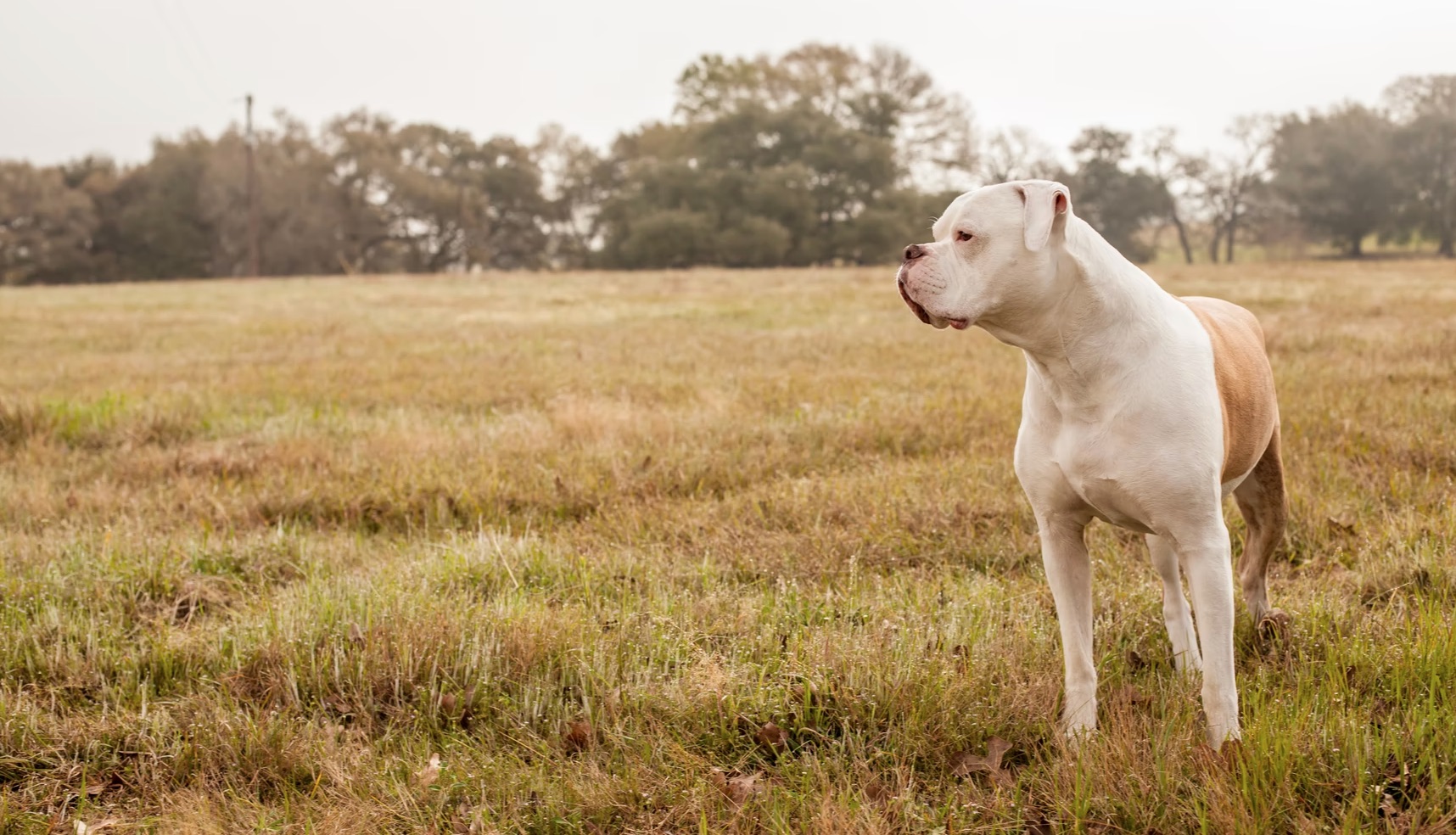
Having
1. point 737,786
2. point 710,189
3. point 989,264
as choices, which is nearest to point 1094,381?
point 989,264

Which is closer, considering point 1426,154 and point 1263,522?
point 1263,522

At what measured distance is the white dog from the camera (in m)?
2.87

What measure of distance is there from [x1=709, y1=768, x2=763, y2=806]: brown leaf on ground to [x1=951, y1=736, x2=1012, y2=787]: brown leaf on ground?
558 millimetres

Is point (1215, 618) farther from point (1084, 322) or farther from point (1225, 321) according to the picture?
point (1225, 321)

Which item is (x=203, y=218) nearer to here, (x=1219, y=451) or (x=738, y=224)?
(x=738, y=224)

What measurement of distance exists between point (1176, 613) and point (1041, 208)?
1.58 metres

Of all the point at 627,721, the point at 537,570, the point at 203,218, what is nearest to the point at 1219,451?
the point at 627,721

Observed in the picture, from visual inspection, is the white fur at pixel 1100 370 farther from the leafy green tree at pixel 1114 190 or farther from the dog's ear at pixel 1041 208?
the leafy green tree at pixel 1114 190

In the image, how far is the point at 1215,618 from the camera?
2.87 meters

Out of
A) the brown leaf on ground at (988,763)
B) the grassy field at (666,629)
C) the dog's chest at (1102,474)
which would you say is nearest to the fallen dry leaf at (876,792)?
the grassy field at (666,629)

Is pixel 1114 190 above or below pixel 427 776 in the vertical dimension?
above

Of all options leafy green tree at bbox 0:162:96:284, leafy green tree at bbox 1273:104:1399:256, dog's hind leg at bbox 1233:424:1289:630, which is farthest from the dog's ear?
leafy green tree at bbox 0:162:96:284

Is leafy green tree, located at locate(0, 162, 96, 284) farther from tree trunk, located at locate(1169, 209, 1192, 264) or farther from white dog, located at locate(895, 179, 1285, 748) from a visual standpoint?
white dog, located at locate(895, 179, 1285, 748)

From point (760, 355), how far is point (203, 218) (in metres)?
60.3
